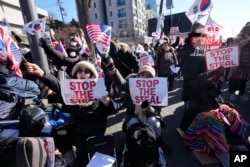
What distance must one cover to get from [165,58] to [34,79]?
439 centimetres

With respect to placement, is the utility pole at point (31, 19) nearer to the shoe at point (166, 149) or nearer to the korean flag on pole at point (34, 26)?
the korean flag on pole at point (34, 26)

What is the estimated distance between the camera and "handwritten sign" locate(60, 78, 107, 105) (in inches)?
101

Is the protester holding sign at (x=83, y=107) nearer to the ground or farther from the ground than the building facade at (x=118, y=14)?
nearer to the ground

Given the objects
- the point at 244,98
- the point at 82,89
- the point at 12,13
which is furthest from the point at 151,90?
the point at 12,13

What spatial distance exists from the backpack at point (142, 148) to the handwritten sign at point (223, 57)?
130 centimetres

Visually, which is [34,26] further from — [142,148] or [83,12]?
[83,12]

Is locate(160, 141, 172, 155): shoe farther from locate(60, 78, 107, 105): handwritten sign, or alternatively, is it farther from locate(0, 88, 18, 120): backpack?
locate(0, 88, 18, 120): backpack

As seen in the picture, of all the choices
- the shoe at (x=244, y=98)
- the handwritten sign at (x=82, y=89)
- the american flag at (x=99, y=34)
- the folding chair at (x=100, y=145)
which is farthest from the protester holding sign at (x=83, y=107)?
the shoe at (x=244, y=98)

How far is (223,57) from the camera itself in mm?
3035

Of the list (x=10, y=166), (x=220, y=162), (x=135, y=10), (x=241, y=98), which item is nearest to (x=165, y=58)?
Answer: (x=241, y=98)

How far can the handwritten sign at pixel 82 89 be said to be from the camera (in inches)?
101

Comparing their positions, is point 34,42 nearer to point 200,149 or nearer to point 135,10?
point 200,149

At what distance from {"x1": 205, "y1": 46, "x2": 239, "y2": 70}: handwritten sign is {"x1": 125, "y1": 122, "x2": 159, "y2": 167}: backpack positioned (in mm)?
1304

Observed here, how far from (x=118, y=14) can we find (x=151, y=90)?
200 feet
